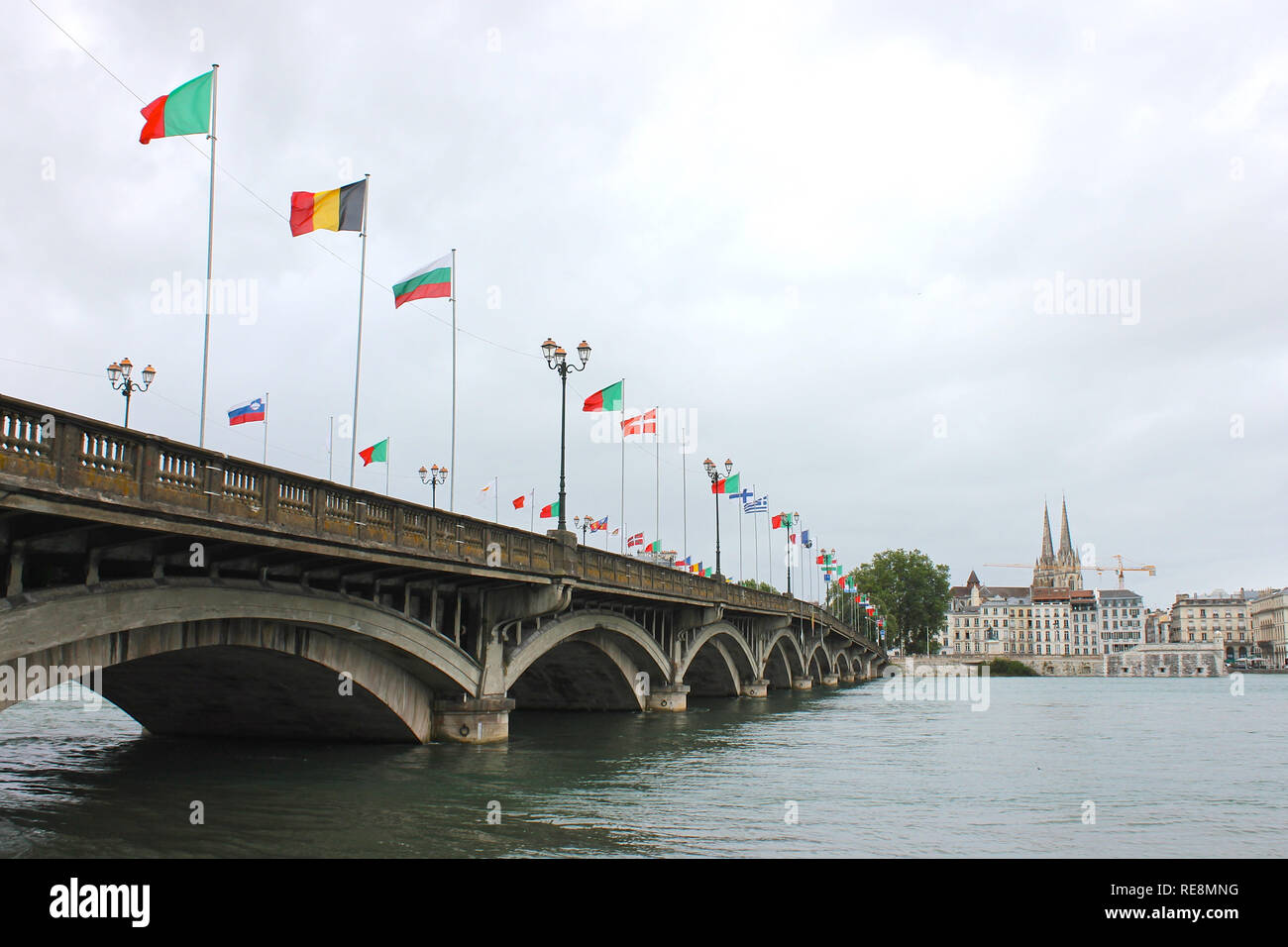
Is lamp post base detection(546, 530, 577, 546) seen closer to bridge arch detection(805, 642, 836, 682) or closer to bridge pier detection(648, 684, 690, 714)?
bridge pier detection(648, 684, 690, 714)

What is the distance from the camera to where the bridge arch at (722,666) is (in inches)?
2357

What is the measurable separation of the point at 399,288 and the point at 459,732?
1285cm

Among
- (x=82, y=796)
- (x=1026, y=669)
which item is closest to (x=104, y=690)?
(x=82, y=796)

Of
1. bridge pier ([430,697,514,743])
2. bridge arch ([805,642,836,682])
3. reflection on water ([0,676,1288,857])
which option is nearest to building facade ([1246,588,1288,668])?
bridge arch ([805,642,836,682])

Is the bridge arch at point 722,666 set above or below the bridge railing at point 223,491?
below

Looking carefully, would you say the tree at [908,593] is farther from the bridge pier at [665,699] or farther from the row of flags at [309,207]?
the row of flags at [309,207]

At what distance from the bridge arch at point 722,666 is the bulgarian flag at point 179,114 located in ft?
133

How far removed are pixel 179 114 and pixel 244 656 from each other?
11309 millimetres

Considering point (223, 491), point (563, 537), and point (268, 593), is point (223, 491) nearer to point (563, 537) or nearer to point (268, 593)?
point (268, 593)

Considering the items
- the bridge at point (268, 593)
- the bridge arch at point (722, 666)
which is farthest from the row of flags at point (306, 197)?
the bridge arch at point (722, 666)

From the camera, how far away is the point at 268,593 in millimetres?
19578

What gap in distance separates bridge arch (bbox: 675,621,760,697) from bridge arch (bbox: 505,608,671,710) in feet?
29.3

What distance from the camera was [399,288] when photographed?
91.2 ft
